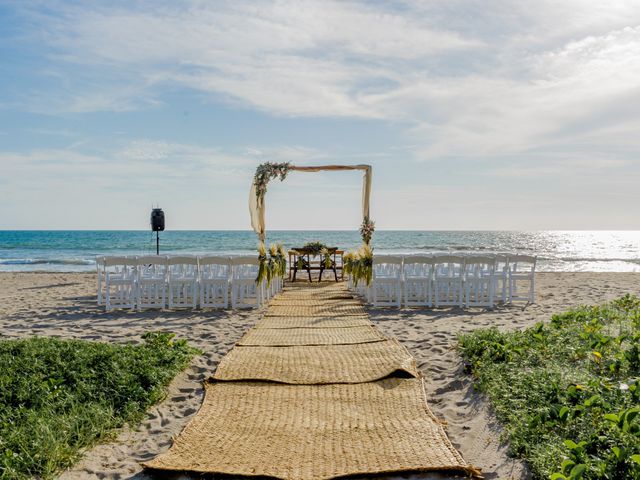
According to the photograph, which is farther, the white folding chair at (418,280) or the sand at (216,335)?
the white folding chair at (418,280)

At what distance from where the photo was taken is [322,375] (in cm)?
500

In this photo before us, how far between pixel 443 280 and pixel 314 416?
19.7ft

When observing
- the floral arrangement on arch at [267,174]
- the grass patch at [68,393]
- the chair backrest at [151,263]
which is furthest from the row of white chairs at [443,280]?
the grass patch at [68,393]

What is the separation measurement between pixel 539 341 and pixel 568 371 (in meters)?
0.89

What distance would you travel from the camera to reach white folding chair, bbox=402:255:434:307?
942 cm

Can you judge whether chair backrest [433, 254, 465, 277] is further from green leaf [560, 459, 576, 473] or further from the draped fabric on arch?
green leaf [560, 459, 576, 473]

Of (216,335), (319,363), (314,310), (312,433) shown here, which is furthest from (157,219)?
(312,433)

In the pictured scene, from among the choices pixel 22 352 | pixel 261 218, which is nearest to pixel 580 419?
pixel 22 352

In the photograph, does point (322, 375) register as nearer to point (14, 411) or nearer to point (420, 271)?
point (14, 411)

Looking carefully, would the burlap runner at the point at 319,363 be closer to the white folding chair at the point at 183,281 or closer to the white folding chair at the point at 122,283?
the white folding chair at the point at 183,281

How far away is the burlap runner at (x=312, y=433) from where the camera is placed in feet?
10.3

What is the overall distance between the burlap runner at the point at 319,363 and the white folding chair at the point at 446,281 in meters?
3.45

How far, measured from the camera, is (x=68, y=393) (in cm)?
434

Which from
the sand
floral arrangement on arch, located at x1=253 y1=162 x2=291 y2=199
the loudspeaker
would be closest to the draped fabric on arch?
floral arrangement on arch, located at x1=253 y1=162 x2=291 y2=199
